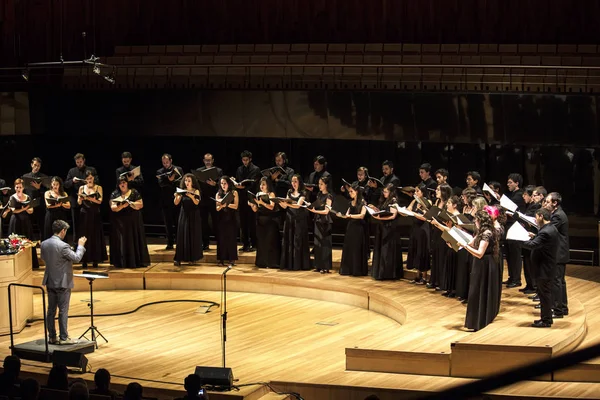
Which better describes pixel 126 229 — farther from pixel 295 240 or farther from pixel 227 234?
pixel 295 240

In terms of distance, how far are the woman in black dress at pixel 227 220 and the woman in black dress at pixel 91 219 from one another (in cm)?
140

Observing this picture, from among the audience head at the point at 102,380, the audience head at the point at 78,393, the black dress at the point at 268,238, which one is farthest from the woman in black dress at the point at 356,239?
the audience head at the point at 78,393

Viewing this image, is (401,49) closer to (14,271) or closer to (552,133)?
(552,133)

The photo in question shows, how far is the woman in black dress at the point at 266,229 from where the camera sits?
31.3 ft

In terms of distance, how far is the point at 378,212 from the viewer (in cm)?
880

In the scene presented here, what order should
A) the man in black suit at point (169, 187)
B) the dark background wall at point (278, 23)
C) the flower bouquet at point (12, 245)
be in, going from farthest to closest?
the dark background wall at point (278, 23)
the man in black suit at point (169, 187)
the flower bouquet at point (12, 245)

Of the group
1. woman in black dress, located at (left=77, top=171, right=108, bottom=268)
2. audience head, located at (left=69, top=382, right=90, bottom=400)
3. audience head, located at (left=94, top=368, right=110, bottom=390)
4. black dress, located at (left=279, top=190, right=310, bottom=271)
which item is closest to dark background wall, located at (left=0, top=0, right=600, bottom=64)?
black dress, located at (left=279, top=190, right=310, bottom=271)

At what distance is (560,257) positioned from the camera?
648 cm

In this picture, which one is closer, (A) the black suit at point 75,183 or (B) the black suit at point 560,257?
(B) the black suit at point 560,257

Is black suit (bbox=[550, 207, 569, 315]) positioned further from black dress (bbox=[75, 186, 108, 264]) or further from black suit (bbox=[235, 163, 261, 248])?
black dress (bbox=[75, 186, 108, 264])

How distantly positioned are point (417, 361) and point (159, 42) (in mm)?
8482

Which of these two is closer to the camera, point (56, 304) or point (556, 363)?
point (556, 363)

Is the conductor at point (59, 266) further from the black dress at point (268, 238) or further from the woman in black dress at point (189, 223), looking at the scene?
the black dress at point (268, 238)

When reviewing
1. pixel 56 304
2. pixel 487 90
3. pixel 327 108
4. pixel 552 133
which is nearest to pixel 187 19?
pixel 327 108
